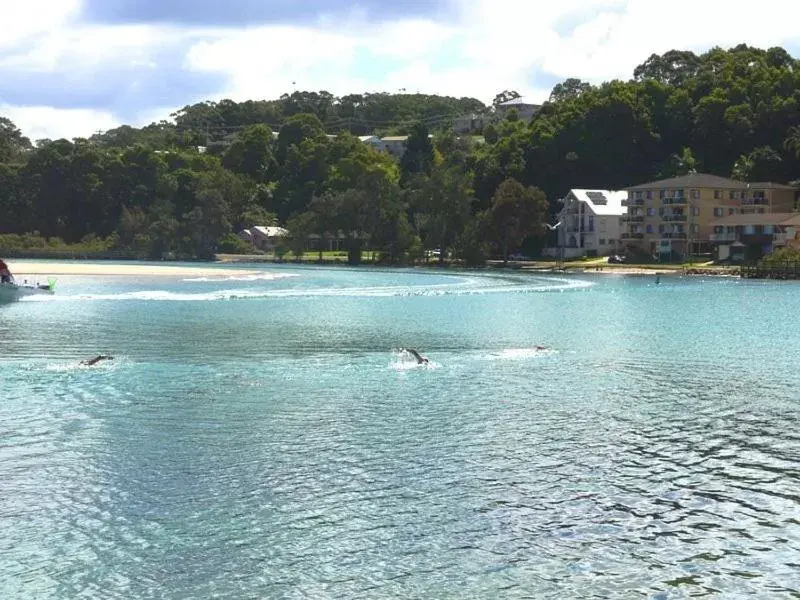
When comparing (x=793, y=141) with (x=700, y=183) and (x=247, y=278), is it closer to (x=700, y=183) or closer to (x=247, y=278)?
(x=700, y=183)

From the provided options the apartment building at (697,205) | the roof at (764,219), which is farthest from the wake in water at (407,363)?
the apartment building at (697,205)

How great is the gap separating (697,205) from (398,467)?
124 metres

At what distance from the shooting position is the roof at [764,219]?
12194 centimetres

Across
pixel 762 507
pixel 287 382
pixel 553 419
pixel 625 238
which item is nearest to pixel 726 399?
pixel 553 419

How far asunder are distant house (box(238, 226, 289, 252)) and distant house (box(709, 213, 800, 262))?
8865 centimetres

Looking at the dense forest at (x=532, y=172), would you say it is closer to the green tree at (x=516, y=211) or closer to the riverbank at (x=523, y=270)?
the green tree at (x=516, y=211)

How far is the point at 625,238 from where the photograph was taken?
14825cm

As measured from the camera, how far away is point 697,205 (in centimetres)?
13775

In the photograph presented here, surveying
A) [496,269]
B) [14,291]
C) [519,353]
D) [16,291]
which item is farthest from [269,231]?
[519,353]

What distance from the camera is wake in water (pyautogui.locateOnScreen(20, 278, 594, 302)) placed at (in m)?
81.5

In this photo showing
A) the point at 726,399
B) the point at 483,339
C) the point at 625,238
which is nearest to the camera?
the point at 726,399

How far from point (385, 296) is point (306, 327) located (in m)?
28.0

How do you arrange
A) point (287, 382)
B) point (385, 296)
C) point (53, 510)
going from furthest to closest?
point (385, 296) < point (287, 382) < point (53, 510)

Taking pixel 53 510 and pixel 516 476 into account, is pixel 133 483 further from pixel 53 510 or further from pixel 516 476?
pixel 516 476
